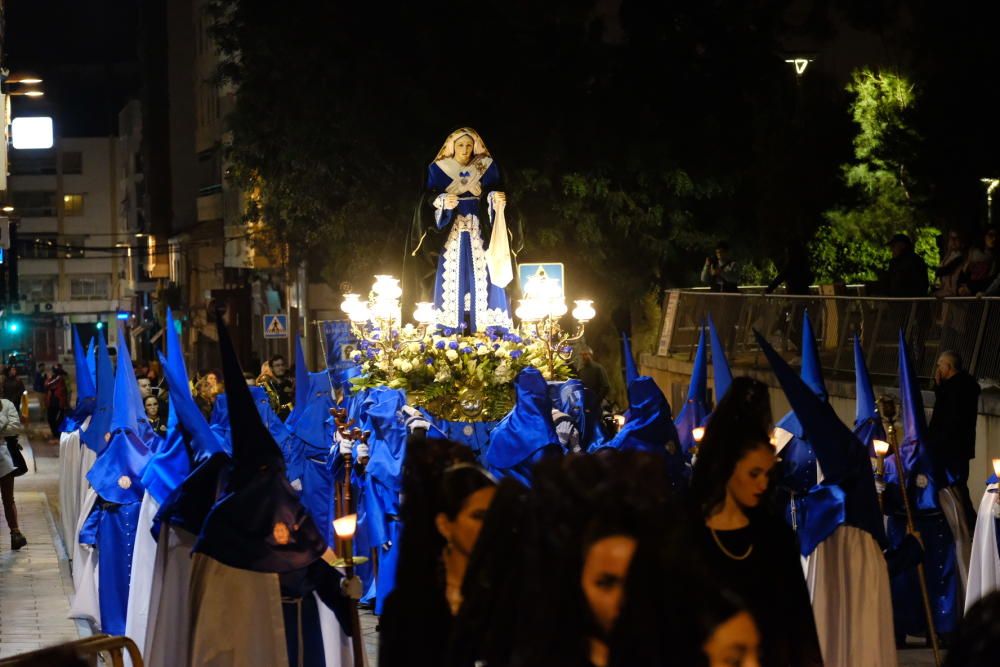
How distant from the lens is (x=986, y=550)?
1111 centimetres

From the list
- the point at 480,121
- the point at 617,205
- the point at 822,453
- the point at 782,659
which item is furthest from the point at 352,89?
the point at 782,659

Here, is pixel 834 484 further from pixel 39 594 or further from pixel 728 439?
pixel 39 594

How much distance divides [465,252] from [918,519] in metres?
5.51

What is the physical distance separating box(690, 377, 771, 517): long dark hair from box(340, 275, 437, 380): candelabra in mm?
8650

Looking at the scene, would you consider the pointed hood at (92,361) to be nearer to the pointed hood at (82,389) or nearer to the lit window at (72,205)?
the pointed hood at (82,389)

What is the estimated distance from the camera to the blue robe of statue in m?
12.5

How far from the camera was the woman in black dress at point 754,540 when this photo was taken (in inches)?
247

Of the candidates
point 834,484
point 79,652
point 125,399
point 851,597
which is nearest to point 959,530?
point 851,597

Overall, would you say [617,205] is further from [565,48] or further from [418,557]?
[418,557]

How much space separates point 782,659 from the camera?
6.40m

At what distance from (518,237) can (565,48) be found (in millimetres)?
13335

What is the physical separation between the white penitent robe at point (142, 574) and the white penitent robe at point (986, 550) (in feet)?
16.6

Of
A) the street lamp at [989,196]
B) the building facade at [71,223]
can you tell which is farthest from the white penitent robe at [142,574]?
the building facade at [71,223]

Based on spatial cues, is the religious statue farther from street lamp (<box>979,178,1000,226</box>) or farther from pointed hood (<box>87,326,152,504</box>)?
street lamp (<box>979,178,1000,226</box>)
